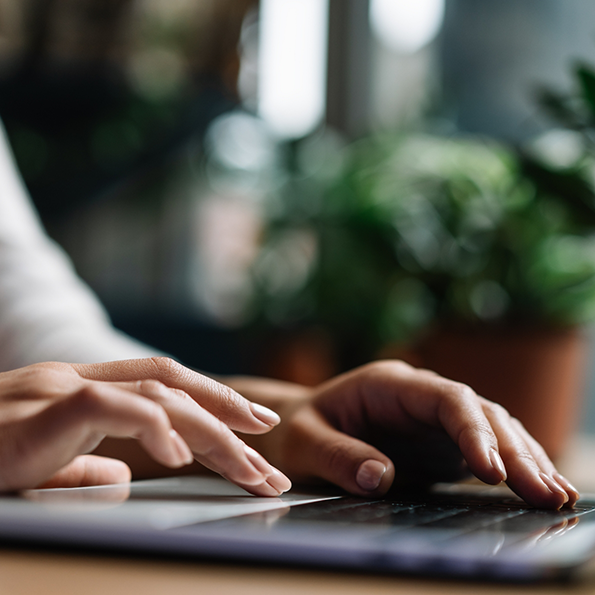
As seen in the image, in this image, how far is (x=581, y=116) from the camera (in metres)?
0.87

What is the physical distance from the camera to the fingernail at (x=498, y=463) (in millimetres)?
373

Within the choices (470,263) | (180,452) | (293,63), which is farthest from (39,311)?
(293,63)

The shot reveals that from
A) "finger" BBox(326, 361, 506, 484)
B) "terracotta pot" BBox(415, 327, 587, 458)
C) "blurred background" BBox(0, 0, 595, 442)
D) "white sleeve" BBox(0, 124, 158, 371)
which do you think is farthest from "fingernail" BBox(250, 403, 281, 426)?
"blurred background" BBox(0, 0, 595, 442)

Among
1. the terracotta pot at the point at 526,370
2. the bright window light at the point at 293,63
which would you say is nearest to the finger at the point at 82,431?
the terracotta pot at the point at 526,370

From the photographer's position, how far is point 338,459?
1.39ft

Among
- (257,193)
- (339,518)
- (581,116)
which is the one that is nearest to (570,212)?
(581,116)

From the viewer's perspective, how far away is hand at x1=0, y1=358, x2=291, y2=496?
297 millimetres

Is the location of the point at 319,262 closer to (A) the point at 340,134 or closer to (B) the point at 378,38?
(A) the point at 340,134

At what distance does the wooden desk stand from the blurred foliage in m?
0.73

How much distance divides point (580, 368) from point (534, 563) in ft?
2.80

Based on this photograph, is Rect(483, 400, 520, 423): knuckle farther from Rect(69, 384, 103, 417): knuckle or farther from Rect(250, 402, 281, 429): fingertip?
Rect(69, 384, 103, 417): knuckle

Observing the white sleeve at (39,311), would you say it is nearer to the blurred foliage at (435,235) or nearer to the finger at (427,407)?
the finger at (427,407)

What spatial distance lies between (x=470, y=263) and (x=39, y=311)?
614 millimetres

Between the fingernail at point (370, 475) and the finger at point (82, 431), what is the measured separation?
0.14 meters
